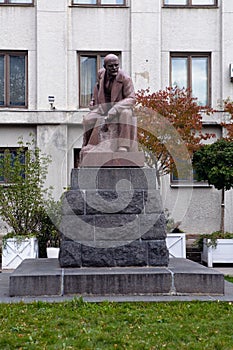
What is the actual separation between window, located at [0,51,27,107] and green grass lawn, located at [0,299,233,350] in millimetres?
13264

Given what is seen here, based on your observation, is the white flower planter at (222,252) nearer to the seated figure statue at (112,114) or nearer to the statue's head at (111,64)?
the seated figure statue at (112,114)

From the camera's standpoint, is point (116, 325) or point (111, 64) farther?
point (111, 64)

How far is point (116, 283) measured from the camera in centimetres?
749

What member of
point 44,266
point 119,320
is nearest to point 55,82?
point 44,266

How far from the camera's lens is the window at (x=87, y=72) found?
1955cm

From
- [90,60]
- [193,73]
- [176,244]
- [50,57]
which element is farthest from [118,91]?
[193,73]

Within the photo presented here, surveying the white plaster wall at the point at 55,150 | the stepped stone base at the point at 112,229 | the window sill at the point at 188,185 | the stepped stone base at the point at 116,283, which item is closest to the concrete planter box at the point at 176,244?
the window sill at the point at 188,185

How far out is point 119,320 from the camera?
6.23 meters

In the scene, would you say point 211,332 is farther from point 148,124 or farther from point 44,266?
point 148,124

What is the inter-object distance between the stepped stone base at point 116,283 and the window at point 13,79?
1248cm

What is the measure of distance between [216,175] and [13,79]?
8229mm

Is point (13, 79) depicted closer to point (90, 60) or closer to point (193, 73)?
point (90, 60)

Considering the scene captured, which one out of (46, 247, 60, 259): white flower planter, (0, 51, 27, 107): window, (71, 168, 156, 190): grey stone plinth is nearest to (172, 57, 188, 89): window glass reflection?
(0, 51, 27, 107): window

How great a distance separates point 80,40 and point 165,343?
15.1 metres
